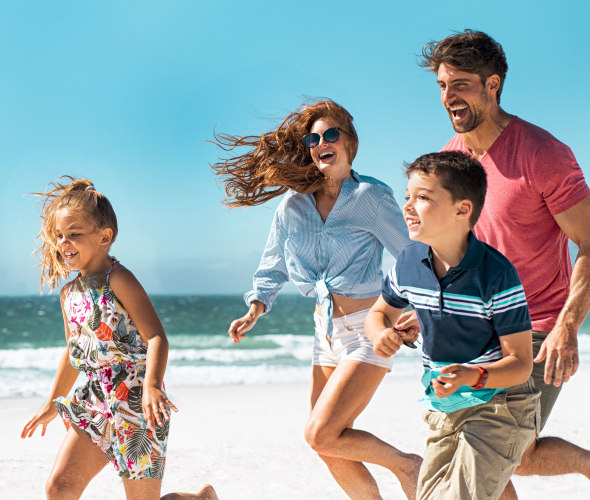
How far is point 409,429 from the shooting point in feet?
24.7

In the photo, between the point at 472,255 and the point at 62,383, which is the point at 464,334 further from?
the point at 62,383

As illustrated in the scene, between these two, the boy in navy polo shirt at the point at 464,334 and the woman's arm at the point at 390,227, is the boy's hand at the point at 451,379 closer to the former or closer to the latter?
the boy in navy polo shirt at the point at 464,334

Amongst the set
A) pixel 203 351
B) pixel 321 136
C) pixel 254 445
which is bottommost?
pixel 203 351

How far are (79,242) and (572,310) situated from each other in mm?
2103

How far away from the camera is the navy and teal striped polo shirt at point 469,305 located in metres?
2.36

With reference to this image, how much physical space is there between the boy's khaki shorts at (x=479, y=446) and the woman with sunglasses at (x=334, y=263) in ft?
2.65

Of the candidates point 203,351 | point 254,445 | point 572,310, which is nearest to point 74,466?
point 572,310

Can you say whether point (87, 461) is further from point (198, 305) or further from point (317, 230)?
point (198, 305)

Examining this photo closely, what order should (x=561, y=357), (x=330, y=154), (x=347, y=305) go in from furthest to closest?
1. (x=330, y=154)
2. (x=347, y=305)
3. (x=561, y=357)

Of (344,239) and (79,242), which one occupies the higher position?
(344,239)

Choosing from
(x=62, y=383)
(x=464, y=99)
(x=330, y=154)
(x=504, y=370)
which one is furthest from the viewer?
(x=330, y=154)

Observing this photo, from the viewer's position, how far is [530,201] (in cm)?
291

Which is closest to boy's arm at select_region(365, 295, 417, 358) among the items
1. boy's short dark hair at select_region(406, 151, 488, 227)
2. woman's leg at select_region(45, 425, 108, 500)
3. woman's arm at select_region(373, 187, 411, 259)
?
boy's short dark hair at select_region(406, 151, 488, 227)

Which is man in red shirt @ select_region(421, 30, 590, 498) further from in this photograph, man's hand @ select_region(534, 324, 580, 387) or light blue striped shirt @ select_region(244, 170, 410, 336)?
light blue striped shirt @ select_region(244, 170, 410, 336)
